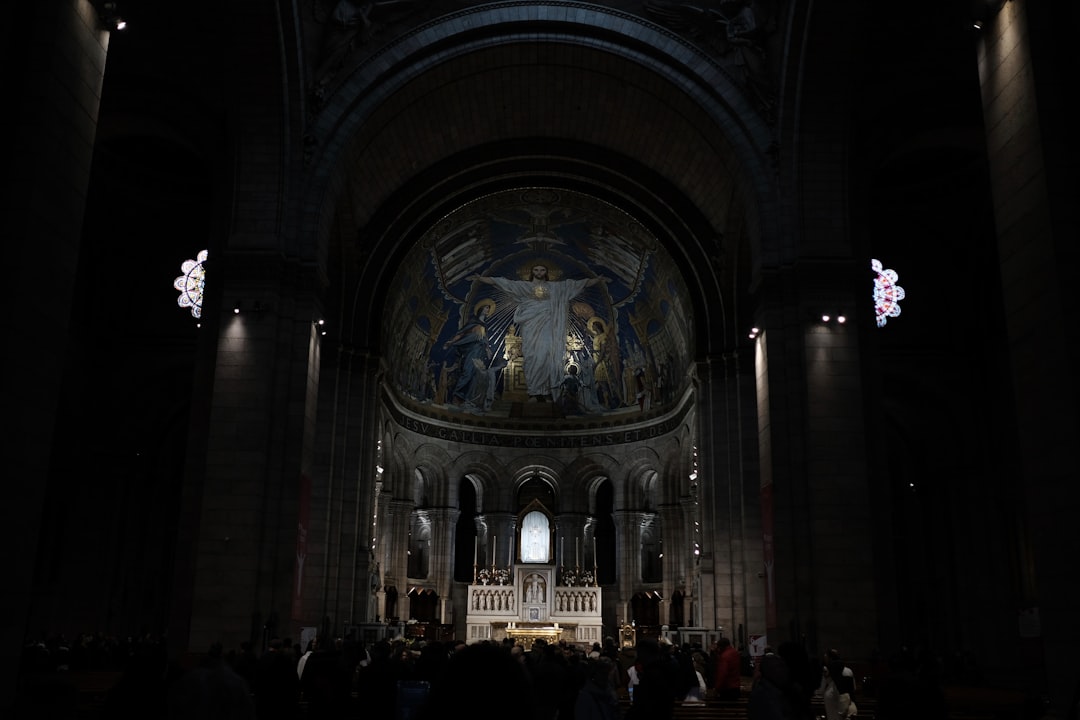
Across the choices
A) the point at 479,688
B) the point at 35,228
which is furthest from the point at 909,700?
the point at 35,228

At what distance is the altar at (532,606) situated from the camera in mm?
35094

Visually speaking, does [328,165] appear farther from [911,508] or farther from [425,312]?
[911,508]

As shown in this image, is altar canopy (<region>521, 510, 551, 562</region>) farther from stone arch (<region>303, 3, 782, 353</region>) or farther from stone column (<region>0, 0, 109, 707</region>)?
stone column (<region>0, 0, 109, 707</region>)

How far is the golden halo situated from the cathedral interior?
0.38 ft

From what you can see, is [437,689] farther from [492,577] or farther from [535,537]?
[535,537]

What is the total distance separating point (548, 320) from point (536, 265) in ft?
9.69

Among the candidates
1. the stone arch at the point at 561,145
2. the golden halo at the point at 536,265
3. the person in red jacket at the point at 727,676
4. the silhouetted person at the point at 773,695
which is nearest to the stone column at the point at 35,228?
the silhouetted person at the point at 773,695

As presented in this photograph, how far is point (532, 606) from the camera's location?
35.9 metres

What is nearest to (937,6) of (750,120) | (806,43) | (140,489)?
(806,43)

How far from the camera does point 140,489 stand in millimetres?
29016

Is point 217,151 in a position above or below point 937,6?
below

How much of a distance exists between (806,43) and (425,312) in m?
18.8

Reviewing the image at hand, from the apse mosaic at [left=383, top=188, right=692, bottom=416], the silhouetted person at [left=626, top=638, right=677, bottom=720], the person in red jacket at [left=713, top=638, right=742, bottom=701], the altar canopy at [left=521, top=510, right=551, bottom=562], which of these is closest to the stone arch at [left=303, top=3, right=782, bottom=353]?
the apse mosaic at [left=383, top=188, right=692, bottom=416]

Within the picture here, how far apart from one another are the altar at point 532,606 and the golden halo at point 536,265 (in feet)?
36.4
